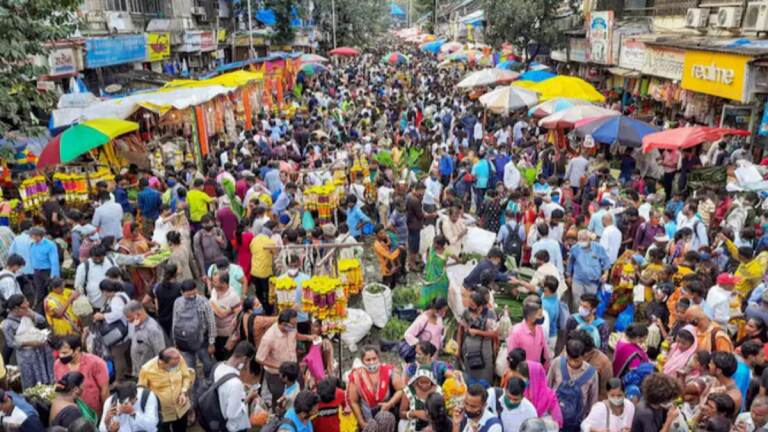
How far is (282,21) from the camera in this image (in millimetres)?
33594

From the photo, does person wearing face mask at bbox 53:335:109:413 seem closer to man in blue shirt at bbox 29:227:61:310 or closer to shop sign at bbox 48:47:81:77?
man in blue shirt at bbox 29:227:61:310

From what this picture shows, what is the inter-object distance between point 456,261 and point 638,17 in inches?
589

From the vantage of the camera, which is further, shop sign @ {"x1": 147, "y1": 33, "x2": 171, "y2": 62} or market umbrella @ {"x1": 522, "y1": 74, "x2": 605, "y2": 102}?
shop sign @ {"x1": 147, "y1": 33, "x2": 171, "y2": 62}

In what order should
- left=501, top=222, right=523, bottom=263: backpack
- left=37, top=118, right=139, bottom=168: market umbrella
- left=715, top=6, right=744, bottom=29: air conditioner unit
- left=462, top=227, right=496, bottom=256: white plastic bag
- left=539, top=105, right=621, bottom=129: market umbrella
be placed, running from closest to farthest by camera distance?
left=501, top=222, right=523, bottom=263: backpack, left=462, top=227, right=496, bottom=256: white plastic bag, left=37, top=118, right=139, bottom=168: market umbrella, left=539, top=105, right=621, bottom=129: market umbrella, left=715, top=6, right=744, bottom=29: air conditioner unit

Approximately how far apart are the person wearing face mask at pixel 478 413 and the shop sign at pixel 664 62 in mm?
12386

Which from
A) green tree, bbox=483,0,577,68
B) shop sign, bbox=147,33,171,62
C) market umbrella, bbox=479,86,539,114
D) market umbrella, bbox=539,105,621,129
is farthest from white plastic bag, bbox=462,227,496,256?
green tree, bbox=483,0,577,68

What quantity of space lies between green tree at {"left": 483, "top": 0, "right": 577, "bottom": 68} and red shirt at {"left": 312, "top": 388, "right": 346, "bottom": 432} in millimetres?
20486

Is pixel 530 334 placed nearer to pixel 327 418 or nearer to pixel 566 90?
pixel 327 418

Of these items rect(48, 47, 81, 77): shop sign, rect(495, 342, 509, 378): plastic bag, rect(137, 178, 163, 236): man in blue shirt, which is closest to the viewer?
rect(495, 342, 509, 378): plastic bag

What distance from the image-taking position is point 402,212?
909 cm

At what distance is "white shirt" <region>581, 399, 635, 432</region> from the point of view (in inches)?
165

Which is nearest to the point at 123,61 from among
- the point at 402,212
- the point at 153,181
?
the point at 153,181

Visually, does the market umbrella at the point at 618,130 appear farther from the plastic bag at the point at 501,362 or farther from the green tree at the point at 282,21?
the green tree at the point at 282,21

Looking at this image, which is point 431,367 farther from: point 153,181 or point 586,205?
point 153,181
